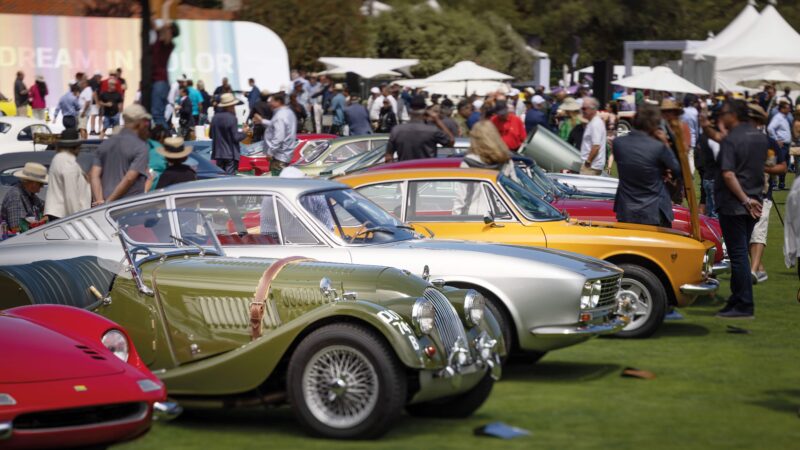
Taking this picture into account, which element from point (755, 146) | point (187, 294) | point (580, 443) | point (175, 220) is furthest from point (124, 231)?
point (755, 146)

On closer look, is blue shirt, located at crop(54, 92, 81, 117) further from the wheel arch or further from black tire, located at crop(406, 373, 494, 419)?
black tire, located at crop(406, 373, 494, 419)

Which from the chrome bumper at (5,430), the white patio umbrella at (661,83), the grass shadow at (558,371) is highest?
the white patio umbrella at (661,83)

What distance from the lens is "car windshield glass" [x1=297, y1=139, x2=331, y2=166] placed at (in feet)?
69.1

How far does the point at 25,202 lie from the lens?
Result: 12.5 m

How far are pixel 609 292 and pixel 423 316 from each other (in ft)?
8.43

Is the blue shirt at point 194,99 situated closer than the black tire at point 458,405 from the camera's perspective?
No

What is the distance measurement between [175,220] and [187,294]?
1.13m

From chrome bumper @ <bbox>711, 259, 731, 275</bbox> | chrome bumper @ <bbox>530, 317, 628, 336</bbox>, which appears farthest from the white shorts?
chrome bumper @ <bbox>530, 317, 628, 336</bbox>

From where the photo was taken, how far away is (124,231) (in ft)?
27.7

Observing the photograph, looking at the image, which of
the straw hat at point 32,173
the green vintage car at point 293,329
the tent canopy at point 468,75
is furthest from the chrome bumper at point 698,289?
the tent canopy at point 468,75

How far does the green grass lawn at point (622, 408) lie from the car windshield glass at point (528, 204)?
1.16 meters

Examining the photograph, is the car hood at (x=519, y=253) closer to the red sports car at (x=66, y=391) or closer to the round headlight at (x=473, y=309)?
the round headlight at (x=473, y=309)

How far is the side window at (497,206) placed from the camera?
10.9m

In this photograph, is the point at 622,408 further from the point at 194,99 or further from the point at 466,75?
the point at 466,75
